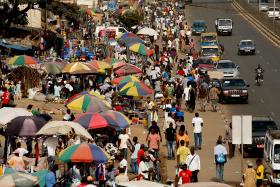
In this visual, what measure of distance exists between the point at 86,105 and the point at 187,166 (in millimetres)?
6476

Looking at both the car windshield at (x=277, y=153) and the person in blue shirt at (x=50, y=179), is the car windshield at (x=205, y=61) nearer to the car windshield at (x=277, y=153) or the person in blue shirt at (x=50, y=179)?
the car windshield at (x=277, y=153)

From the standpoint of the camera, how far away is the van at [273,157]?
25850 millimetres

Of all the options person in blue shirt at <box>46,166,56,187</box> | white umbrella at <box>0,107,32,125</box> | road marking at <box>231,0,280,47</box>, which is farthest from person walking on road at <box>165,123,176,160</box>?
road marking at <box>231,0,280,47</box>

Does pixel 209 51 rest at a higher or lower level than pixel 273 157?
higher

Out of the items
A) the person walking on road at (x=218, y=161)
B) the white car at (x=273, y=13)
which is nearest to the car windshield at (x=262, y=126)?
the person walking on road at (x=218, y=161)

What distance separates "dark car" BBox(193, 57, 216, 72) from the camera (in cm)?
5472

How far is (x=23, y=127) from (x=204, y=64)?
101ft

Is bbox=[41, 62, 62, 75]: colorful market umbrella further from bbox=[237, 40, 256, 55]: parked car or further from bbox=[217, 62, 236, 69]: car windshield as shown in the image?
bbox=[237, 40, 256, 55]: parked car

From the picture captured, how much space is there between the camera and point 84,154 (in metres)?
23.7

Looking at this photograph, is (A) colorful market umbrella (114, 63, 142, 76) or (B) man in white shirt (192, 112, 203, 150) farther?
(A) colorful market umbrella (114, 63, 142, 76)

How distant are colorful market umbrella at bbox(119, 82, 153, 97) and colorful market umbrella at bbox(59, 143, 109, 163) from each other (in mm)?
13460

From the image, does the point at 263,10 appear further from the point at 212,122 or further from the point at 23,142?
the point at 23,142

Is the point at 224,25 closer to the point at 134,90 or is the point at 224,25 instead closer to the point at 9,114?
the point at 134,90

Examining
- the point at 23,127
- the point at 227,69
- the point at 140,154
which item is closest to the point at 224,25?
the point at 227,69
